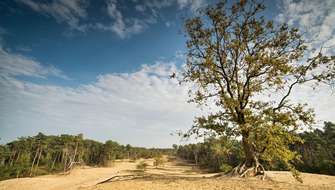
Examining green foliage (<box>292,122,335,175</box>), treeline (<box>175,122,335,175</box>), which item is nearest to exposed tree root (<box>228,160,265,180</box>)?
treeline (<box>175,122,335,175</box>)

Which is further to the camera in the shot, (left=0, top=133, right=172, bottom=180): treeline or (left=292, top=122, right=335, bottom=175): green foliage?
(left=0, top=133, right=172, bottom=180): treeline

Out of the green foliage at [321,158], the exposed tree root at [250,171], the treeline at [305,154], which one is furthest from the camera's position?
the green foliage at [321,158]

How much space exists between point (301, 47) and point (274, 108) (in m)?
4.30

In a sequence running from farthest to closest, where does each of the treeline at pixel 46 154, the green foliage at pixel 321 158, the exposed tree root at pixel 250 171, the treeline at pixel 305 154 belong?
the treeline at pixel 46 154 < the green foliage at pixel 321 158 < the exposed tree root at pixel 250 171 < the treeline at pixel 305 154

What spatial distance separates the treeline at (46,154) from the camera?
175ft

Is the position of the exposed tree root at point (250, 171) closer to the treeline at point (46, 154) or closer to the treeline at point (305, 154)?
the treeline at point (305, 154)

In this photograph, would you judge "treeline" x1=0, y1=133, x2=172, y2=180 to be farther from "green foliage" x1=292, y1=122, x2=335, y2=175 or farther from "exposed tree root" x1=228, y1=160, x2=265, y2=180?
"green foliage" x1=292, y1=122, x2=335, y2=175

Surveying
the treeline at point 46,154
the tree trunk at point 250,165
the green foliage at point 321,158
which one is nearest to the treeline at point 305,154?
the green foliage at point 321,158

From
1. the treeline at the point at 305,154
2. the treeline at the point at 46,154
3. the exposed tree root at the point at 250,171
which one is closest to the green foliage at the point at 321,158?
the treeline at the point at 305,154

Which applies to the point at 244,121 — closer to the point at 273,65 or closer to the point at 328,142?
the point at 273,65

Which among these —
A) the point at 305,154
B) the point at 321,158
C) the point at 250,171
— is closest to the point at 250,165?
the point at 250,171

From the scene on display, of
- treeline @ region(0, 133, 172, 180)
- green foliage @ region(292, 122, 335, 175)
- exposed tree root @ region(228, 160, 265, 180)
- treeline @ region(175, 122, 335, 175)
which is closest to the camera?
treeline @ region(175, 122, 335, 175)

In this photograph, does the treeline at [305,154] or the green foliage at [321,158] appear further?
the green foliage at [321,158]

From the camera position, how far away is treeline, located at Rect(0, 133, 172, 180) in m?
A: 53.4
